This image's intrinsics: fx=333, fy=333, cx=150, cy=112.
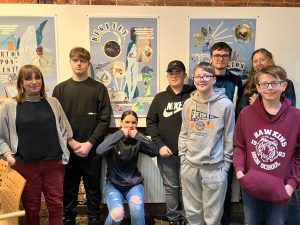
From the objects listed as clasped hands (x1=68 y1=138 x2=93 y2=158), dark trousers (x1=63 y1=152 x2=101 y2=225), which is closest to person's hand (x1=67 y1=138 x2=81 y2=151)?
clasped hands (x1=68 y1=138 x2=93 y2=158)

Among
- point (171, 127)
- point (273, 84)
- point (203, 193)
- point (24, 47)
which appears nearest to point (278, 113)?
point (273, 84)

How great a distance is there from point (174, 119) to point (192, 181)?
53 centimetres

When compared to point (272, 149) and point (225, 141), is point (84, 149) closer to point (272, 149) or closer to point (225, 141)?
point (225, 141)

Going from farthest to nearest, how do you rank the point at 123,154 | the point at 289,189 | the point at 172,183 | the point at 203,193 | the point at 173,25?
the point at 173,25 → the point at 172,183 → the point at 123,154 → the point at 203,193 → the point at 289,189

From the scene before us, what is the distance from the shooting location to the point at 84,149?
263cm

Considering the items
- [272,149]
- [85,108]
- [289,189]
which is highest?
[85,108]

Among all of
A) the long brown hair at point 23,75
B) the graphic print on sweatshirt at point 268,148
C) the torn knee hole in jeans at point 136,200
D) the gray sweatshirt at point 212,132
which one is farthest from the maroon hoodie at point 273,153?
the long brown hair at point 23,75

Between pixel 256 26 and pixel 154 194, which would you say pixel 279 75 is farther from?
pixel 154 194

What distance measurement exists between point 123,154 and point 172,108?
0.54 metres

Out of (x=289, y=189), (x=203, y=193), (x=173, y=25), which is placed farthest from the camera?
(x=173, y=25)

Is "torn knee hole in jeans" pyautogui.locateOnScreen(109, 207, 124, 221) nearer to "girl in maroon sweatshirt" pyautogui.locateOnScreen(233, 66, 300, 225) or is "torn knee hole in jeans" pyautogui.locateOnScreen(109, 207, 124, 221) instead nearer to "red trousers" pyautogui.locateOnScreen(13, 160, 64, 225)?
"red trousers" pyautogui.locateOnScreen(13, 160, 64, 225)

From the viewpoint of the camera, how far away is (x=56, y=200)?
243cm

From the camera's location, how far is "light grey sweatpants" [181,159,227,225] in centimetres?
232

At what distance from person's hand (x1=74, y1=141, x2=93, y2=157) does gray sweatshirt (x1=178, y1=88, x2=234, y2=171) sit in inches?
32.0
